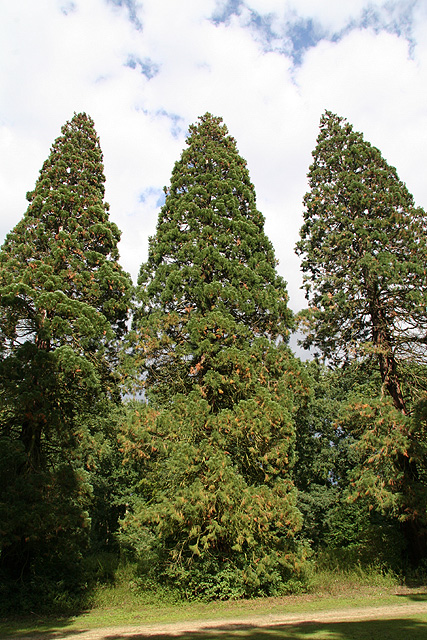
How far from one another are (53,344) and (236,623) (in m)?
8.22

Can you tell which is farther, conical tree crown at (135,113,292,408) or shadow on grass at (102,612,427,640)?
conical tree crown at (135,113,292,408)

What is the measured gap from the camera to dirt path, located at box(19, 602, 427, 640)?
7.44 m

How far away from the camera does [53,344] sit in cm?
1212

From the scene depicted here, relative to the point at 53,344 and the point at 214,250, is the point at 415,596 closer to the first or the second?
the point at 214,250

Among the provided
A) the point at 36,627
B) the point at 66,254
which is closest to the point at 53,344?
the point at 66,254

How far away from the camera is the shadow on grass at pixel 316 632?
6176 mm

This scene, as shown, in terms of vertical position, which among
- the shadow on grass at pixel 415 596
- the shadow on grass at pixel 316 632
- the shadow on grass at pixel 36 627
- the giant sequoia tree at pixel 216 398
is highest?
the giant sequoia tree at pixel 216 398

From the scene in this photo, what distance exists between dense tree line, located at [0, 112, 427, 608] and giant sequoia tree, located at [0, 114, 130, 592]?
5cm

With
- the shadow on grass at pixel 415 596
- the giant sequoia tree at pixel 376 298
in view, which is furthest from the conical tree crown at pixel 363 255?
the shadow on grass at pixel 415 596

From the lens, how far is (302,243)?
16109 millimetres

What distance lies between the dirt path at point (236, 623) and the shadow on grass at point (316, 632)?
73mm

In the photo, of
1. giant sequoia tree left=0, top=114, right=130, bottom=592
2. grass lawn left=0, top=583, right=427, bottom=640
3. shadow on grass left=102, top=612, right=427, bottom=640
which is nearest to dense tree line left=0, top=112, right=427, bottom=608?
giant sequoia tree left=0, top=114, right=130, bottom=592

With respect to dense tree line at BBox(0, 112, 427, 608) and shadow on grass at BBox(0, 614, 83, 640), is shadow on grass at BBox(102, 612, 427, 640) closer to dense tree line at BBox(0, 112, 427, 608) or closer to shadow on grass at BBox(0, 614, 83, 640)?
shadow on grass at BBox(0, 614, 83, 640)

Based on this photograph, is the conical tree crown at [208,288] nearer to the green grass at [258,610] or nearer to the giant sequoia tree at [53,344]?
the giant sequoia tree at [53,344]
